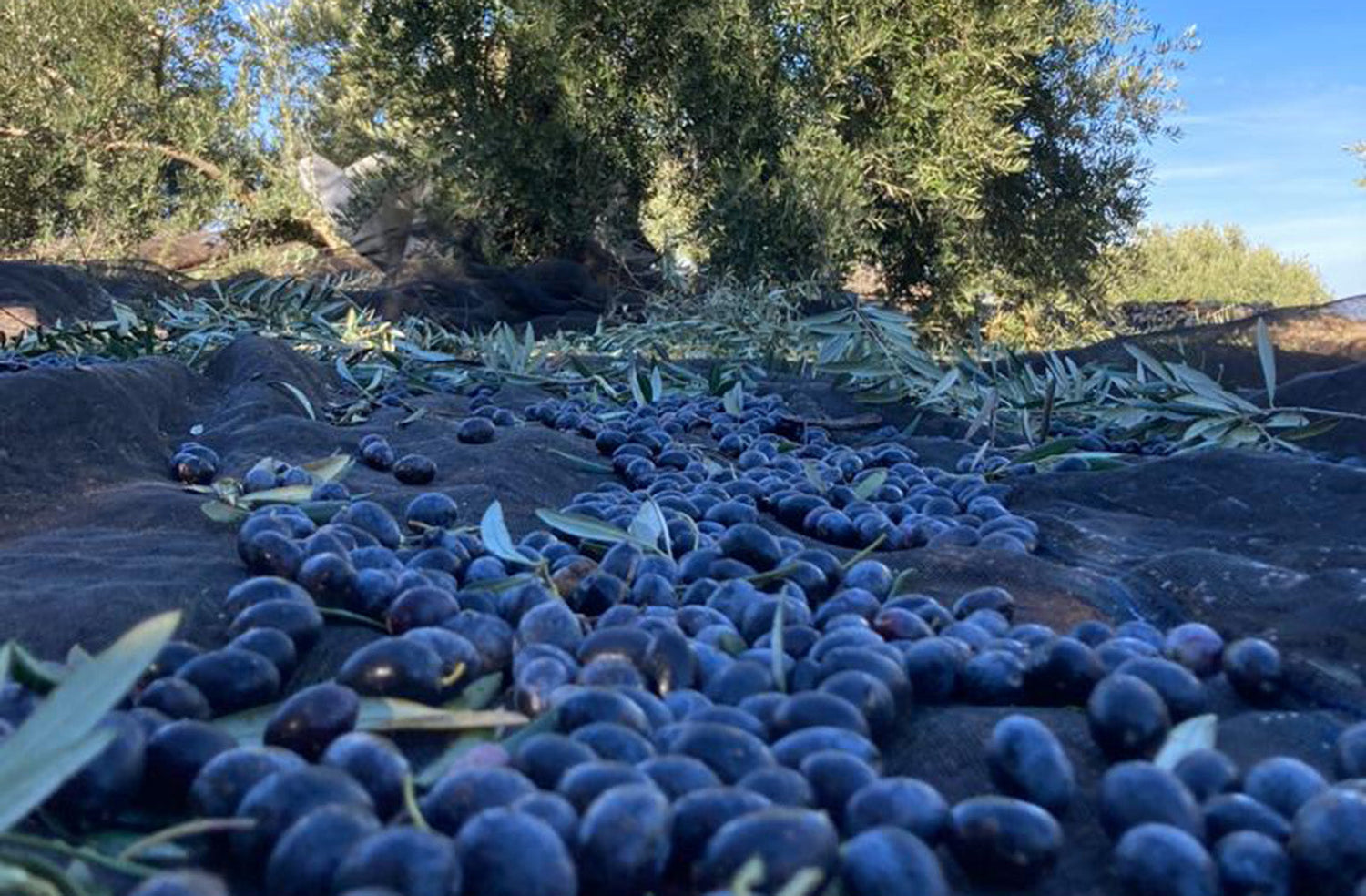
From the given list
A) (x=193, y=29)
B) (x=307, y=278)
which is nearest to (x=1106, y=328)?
(x=307, y=278)

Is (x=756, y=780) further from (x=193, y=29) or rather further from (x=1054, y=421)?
(x=193, y=29)

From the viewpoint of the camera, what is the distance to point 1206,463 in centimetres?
283

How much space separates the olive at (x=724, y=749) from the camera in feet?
3.36

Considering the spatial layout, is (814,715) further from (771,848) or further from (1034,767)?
(771,848)

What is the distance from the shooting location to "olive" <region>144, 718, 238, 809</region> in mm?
1021

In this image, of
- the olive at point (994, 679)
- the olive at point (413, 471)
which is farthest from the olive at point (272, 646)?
the olive at point (413, 471)

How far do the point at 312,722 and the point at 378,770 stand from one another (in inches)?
5.3

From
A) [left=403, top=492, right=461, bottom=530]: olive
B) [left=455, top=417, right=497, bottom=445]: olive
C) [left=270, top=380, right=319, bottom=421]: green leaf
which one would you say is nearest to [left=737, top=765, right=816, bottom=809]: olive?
[left=403, top=492, right=461, bottom=530]: olive

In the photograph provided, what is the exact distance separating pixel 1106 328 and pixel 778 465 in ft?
27.4

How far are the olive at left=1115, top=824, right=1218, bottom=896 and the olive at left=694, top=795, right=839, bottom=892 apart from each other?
261mm

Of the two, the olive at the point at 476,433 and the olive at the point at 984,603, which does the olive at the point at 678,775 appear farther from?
the olive at the point at 476,433

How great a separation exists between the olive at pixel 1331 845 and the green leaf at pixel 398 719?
69cm

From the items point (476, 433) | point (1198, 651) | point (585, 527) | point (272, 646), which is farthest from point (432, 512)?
point (1198, 651)

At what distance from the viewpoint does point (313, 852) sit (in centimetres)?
83
